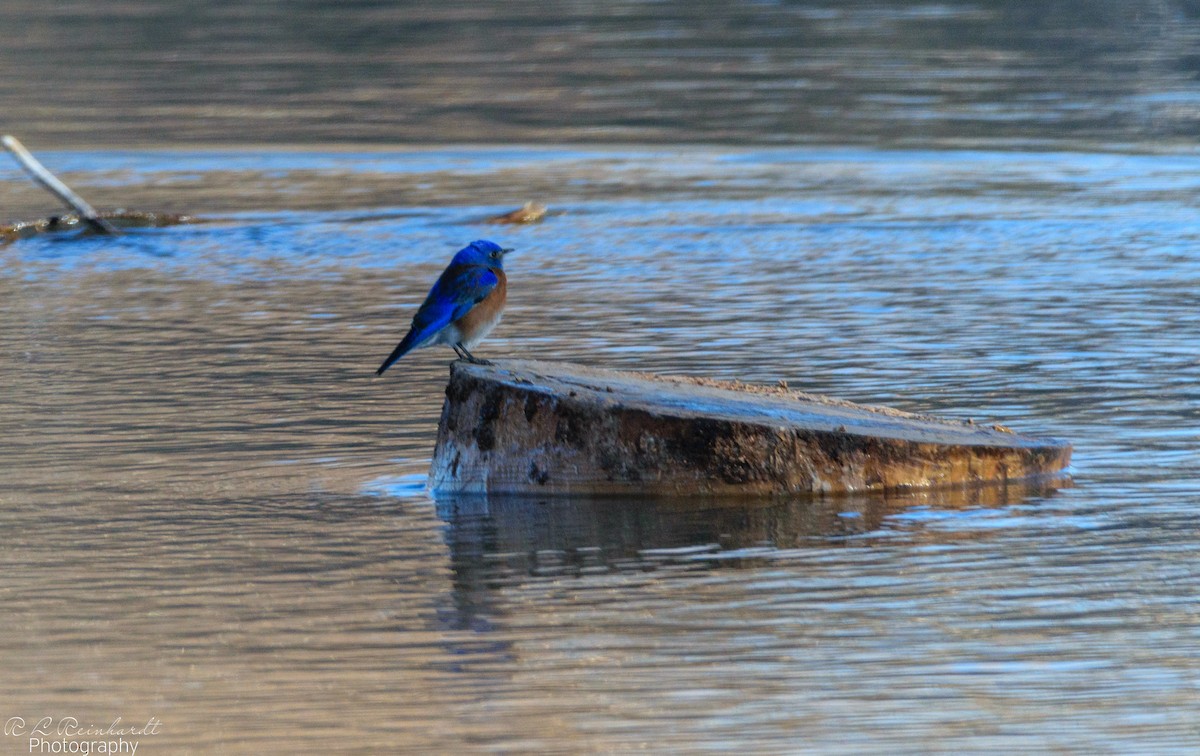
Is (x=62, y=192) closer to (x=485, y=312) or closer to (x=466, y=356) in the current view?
(x=466, y=356)

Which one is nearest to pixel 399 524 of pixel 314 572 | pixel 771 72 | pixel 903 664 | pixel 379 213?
pixel 314 572

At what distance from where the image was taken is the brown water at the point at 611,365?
197 inches

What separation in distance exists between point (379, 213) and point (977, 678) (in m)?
11.7

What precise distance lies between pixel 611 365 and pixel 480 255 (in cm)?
239

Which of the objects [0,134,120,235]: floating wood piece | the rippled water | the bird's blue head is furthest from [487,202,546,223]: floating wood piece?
the bird's blue head

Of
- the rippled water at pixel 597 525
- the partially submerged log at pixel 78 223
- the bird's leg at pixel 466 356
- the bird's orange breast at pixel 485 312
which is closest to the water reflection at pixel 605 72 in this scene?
the partially submerged log at pixel 78 223

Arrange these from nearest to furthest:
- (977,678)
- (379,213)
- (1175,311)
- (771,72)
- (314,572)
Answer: (977,678)
(314,572)
(1175,311)
(379,213)
(771,72)

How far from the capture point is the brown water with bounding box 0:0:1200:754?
5000 mm

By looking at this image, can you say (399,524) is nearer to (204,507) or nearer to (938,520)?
(204,507)

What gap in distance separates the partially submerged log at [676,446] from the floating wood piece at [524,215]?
822cm

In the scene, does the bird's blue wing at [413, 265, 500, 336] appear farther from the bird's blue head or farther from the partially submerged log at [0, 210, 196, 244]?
the partially submerged log at [0, 210, 196, 244]

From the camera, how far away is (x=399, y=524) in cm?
685

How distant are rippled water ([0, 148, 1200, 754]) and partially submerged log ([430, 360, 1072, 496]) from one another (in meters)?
0.13

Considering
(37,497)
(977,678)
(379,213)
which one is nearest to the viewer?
(977,678)
